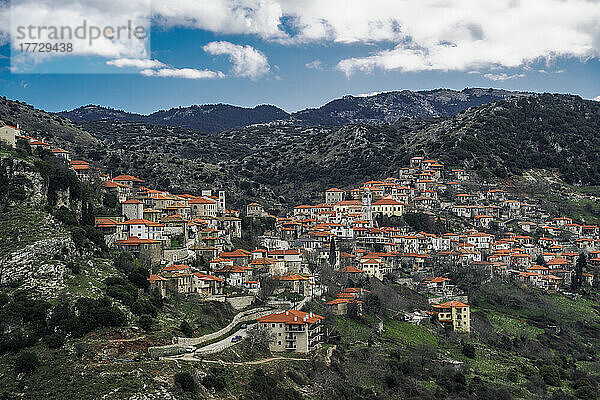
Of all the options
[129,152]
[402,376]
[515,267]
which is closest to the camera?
[402,376]

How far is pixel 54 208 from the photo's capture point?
55.7 meters

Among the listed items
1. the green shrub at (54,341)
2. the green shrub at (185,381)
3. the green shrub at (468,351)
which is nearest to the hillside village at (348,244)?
the green shrub at (468,351)

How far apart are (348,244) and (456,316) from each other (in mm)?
20917

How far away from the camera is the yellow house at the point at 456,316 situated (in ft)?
231

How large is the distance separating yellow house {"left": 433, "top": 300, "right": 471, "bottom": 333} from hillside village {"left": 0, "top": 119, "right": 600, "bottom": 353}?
11 cm

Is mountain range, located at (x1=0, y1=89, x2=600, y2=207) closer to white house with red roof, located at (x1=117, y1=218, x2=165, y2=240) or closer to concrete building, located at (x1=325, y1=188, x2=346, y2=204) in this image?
concrete building, located at (x1=325, y1=188, x2=346, y2=204)

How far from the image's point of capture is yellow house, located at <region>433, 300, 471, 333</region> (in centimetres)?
7031

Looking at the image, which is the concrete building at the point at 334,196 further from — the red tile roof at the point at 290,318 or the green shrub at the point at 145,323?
the green shrub at the point at 145,323

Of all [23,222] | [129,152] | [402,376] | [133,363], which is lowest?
[402,376]

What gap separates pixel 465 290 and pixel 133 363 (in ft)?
169

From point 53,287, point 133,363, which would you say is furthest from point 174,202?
point 133,363

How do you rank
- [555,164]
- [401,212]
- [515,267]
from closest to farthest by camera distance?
1. [515,267]
2. [401,212]
3. [555,164]

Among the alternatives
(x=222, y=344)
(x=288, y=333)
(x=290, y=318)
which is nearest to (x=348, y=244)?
(x=290, y=318)

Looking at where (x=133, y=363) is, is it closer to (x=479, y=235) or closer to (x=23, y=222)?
(x=23, y=222)
